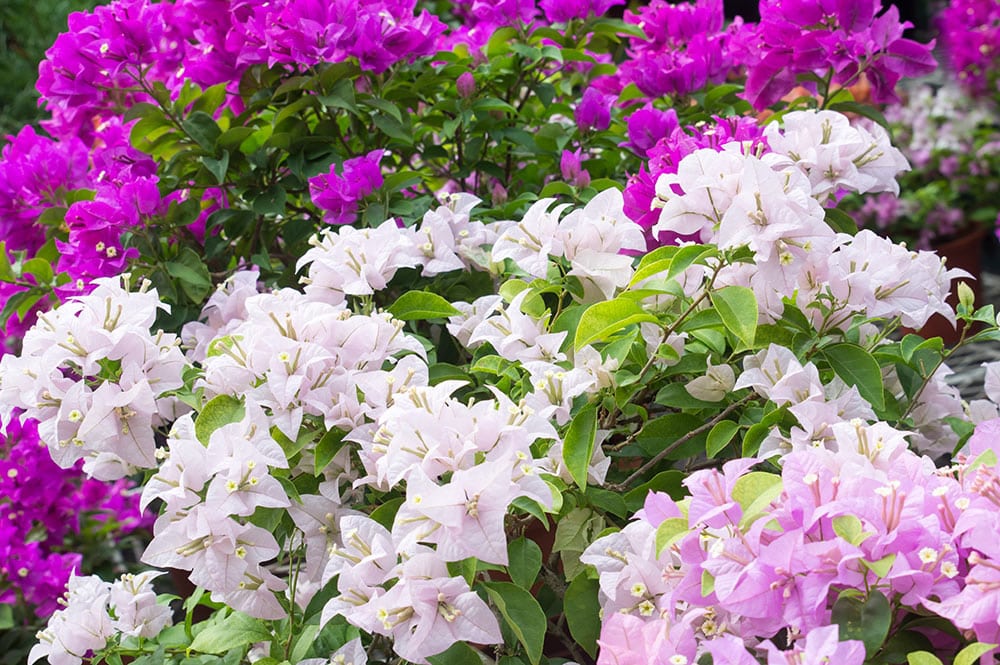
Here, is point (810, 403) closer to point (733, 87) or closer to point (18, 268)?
point (733, 87)

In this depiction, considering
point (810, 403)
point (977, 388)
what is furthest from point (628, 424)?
point (977, 388)

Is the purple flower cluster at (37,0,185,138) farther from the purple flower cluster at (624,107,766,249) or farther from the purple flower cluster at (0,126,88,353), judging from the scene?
the purple flower cluster at (624,107,766,249)

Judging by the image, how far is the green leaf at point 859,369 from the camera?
81cm

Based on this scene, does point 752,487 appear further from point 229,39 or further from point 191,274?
point 229,39

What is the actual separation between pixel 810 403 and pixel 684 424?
0.45 ft

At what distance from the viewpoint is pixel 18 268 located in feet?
4.24

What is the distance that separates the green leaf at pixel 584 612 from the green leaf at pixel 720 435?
0.14m

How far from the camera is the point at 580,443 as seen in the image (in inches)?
30.2

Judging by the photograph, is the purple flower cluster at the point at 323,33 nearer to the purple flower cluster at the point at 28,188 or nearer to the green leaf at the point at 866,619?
the purple flower cluster at the point at 28,188

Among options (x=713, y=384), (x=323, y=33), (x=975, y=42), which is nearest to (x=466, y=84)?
(x=323, y=33)

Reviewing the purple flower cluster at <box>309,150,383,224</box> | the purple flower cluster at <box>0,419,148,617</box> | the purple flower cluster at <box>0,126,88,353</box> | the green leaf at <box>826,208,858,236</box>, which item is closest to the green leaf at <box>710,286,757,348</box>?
the green leaf at <box>826,208,858,236</box>

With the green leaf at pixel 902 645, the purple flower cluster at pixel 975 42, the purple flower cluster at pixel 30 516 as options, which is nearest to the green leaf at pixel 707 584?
the green leaf at pixel 902 645

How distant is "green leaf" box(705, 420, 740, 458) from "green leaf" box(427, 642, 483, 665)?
239 millimetres

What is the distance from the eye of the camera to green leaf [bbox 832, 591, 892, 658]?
574 millimetres
